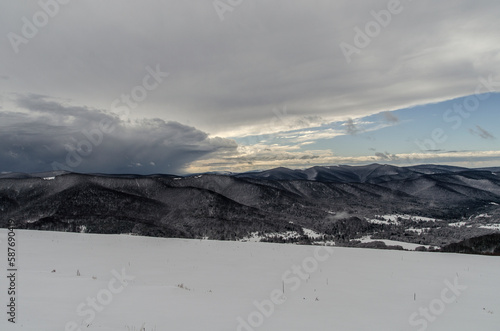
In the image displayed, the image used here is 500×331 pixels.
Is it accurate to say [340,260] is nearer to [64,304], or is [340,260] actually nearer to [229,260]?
[229,260]

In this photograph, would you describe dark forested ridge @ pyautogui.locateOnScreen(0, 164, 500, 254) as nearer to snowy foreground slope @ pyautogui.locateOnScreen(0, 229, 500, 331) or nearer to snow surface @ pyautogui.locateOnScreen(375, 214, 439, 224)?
snow surface @ pyautogui.locateOnScreen(375, 214, 439, 224)

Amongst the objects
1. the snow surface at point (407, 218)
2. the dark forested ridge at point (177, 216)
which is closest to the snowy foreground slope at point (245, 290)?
the dark forested ridge at point (177, 216)

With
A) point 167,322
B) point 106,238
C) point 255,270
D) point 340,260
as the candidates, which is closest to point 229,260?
point 255,270

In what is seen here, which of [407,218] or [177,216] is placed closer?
[177,216]

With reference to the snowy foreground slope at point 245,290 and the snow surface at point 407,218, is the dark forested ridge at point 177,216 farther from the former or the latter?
the snowy foreground slope at point 245,290

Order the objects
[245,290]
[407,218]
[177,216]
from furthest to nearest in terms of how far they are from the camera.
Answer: [407,218], [177,216], [245,290]

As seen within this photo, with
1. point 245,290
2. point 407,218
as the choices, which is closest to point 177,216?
point 245,290

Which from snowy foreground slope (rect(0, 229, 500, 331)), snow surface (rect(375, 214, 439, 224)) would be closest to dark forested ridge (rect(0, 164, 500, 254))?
snow surface (rect(375, 214, 439, 224))

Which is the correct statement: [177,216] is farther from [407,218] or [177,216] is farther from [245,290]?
[407,218]
